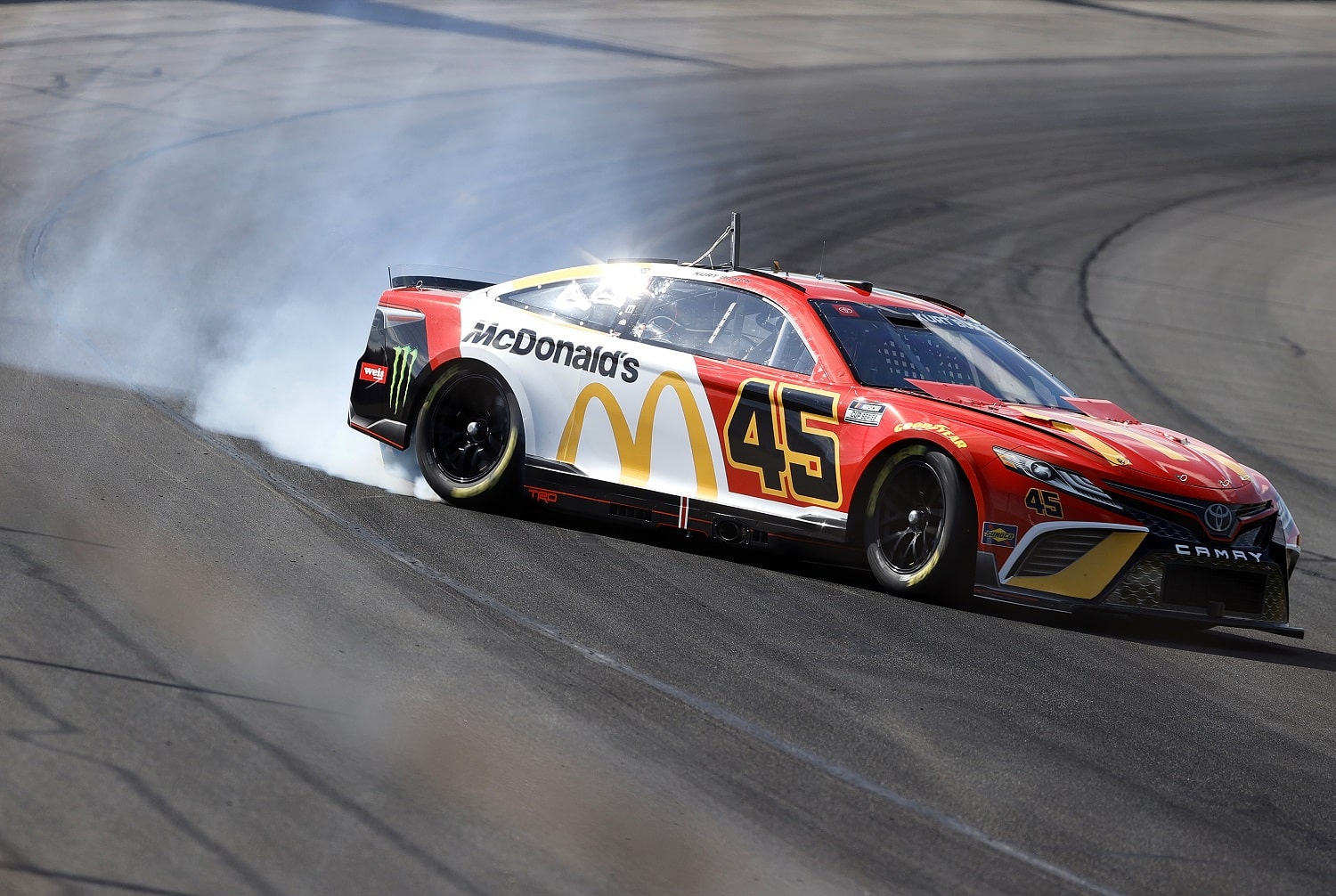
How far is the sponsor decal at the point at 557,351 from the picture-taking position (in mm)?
8359

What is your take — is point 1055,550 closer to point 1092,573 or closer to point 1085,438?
point 1092,573

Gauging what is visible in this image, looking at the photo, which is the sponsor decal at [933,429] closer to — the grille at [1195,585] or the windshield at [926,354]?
the windshield at [926,354]

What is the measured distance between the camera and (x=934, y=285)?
17.1 meters

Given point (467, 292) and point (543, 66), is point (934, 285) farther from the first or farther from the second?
point (543, 66)

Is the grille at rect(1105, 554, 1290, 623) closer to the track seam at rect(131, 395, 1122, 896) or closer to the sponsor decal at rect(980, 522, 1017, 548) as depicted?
the sponsor decal at rect(980, 522, 1017, 548)

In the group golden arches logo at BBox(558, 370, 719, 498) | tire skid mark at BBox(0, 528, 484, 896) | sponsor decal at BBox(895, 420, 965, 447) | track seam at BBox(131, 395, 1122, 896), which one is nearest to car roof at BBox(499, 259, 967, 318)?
golden arches logo at BBox(558, 370, 719, 498)

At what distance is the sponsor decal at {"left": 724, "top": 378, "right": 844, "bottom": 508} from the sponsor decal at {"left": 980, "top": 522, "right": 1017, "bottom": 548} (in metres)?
0.72

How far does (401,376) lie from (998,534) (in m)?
3.51

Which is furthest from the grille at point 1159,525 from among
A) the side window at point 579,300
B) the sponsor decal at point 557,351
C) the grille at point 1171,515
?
the side window at point 579,300

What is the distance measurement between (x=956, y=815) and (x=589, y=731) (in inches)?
45.8

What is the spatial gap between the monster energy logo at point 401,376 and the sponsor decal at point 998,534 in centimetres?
337

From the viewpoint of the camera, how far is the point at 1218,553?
7.15m

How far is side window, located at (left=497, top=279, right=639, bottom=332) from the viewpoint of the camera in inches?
339

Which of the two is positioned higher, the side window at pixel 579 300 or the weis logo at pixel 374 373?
the side window at pixel 579 300
